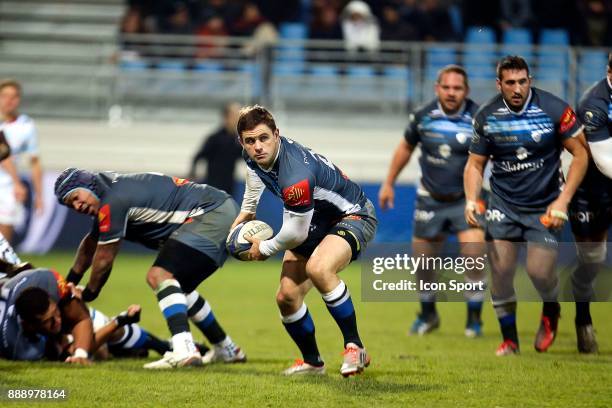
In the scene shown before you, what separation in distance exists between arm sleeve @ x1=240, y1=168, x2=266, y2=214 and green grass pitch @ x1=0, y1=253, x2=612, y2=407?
1.24 meters

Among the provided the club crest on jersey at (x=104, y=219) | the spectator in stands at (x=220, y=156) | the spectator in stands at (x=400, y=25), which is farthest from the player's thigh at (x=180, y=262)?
the spectator in stands at (x=400, y=25)

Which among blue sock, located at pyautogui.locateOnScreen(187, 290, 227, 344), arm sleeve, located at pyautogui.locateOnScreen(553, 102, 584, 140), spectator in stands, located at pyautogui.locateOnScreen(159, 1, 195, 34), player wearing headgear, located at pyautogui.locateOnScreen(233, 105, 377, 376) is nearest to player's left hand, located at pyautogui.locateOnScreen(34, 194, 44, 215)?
blue sock, located at pyautogui.locateOnScreen(187, 290, 227, 344)

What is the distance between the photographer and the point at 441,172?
10.9 m

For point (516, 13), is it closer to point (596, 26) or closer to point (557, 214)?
point (596, 26)

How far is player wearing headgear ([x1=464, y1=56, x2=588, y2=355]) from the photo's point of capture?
8570 mm

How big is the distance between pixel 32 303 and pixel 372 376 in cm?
254

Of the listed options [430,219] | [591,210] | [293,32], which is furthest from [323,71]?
[591,210]

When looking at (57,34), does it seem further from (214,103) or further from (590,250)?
(590,250)

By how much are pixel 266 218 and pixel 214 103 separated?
9.67 ft

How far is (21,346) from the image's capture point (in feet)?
27.1

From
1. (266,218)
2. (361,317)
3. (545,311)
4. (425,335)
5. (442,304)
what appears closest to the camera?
(545,311)

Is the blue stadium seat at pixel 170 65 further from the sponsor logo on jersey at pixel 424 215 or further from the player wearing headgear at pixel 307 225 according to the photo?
the player wearing headgear at pixel 307 225

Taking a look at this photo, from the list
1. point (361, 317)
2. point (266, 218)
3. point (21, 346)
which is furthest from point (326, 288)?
point (266, 218)

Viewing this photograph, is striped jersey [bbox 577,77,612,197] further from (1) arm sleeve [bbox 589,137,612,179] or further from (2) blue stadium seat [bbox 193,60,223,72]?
(2) blue stadium seat [bbox 193,60,223,72]
